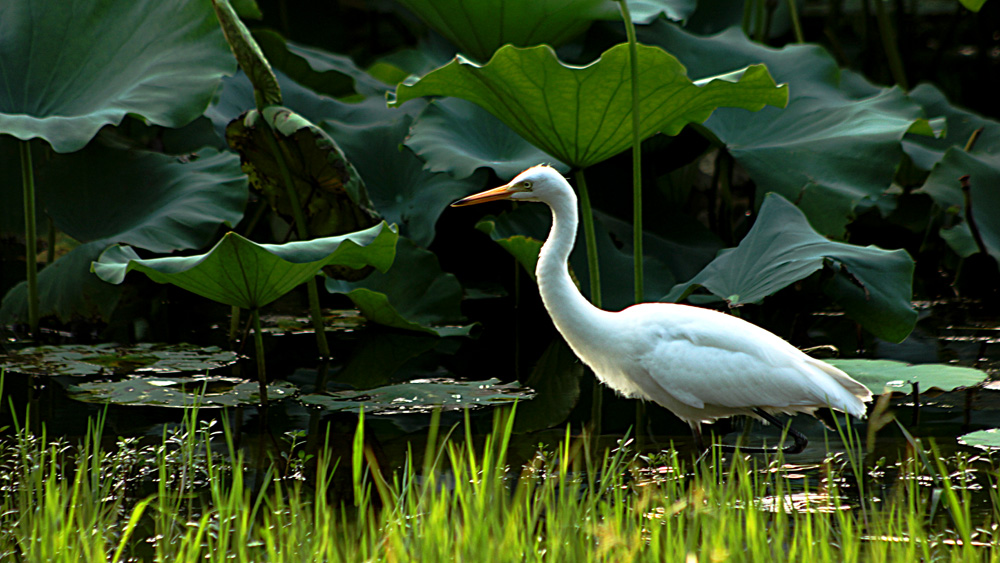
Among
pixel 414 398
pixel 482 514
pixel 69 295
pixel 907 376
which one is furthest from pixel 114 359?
pixel 907 376

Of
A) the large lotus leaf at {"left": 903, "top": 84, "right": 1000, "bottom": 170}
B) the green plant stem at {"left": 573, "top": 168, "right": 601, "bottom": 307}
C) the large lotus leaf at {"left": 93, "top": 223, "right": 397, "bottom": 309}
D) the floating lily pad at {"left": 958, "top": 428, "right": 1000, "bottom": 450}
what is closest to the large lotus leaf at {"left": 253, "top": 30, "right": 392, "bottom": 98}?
the green plant stem at {"left": 573, "top": 168, "right": 601, "bottom": 307}

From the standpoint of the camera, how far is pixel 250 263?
2.84 meters

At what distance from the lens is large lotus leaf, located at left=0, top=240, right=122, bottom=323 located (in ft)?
13.8

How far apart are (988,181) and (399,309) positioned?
2.74 meters

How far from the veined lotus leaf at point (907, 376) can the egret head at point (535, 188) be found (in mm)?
1094

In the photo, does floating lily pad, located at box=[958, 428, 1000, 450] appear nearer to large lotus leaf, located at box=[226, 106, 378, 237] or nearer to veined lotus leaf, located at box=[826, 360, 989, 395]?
veined lotus leaf, located at box=[826, 360, 989, 395]

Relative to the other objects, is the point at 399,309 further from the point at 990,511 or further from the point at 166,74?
the point at 990,511

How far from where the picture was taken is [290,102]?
532cm

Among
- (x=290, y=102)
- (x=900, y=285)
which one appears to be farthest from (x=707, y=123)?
(x=290, y=102)

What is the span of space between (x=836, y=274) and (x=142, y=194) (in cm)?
304

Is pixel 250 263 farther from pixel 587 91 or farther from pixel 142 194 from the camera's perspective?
pixel 142 194

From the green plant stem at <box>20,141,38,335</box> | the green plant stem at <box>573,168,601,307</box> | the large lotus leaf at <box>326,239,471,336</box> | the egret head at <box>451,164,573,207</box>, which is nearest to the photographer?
the egret head at <box>451,164,573,207</box>

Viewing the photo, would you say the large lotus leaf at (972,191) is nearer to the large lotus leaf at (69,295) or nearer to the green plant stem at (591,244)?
the green plant stem at (591,244)

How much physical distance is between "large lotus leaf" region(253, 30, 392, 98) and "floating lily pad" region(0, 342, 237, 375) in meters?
2.31
